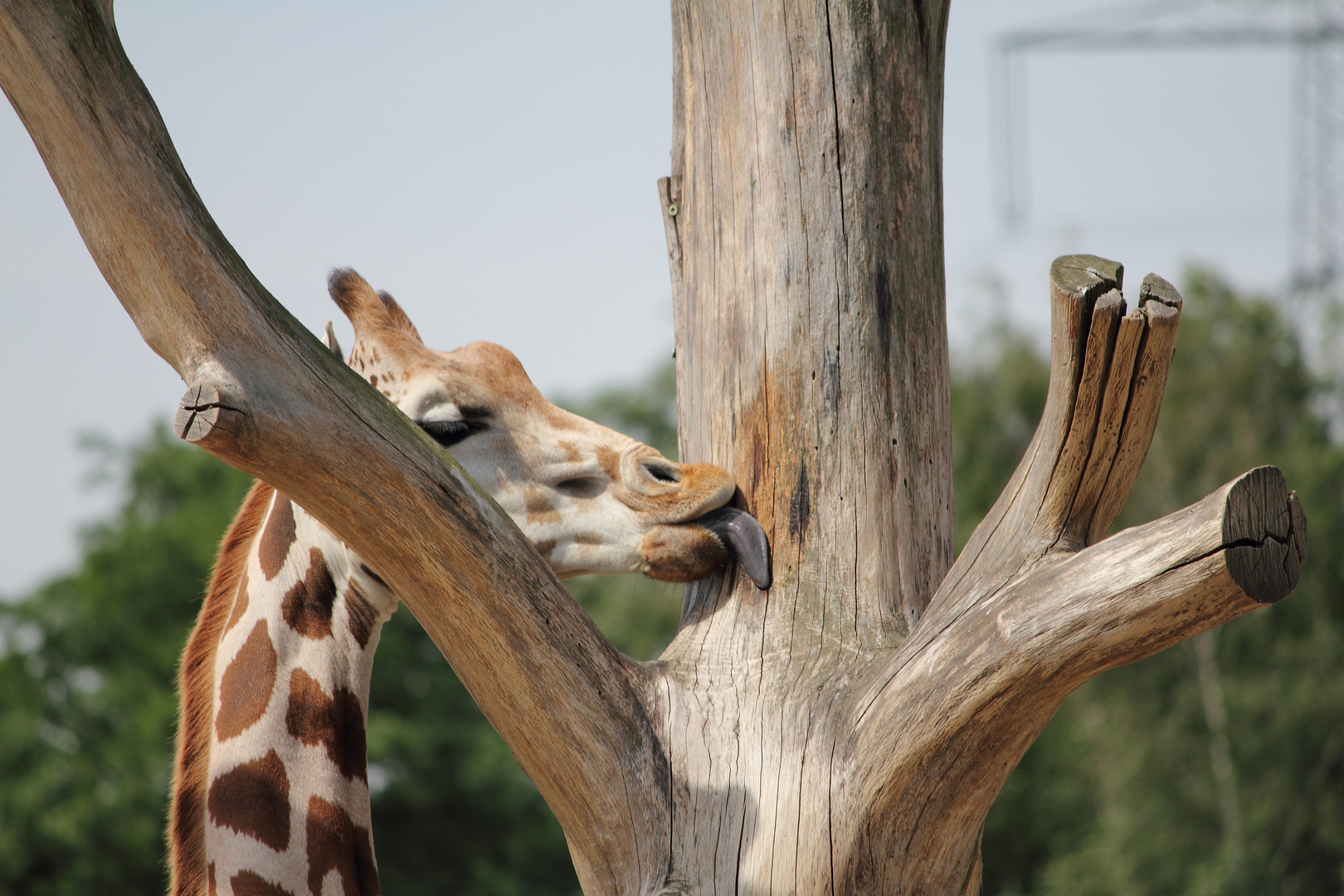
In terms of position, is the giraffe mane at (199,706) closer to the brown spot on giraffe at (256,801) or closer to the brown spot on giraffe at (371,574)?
the brown spot on giraffe at (256,801)

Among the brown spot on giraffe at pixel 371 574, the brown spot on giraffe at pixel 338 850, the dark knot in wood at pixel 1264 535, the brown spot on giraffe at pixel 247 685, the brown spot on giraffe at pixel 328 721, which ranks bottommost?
the brown spot on giraffe at pixel 338 850

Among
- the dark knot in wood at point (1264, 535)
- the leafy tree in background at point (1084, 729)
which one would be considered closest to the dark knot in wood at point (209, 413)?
the dark knot in wood at point (1264, 535)

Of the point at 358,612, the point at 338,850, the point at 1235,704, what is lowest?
the point at 1235,704

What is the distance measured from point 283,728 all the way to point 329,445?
109 centimetres

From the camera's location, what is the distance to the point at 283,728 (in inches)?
99.7

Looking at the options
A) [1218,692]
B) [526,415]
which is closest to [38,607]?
[526,415]

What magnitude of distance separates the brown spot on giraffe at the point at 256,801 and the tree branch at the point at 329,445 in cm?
76

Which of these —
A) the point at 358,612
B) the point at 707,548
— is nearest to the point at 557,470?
the point at 707,548

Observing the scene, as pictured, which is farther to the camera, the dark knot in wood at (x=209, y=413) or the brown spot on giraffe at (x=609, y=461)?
the brown spot on giraffe at (x=609, y=461)

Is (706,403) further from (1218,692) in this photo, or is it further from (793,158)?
(1218,692)

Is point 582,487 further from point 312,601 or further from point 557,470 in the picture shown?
point 312,601

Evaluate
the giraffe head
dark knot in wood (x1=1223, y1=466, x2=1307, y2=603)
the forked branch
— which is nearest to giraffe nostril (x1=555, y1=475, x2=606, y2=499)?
the giraffe head

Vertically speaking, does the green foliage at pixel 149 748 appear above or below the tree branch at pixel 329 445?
below

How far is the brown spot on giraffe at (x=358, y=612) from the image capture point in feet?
8.66
